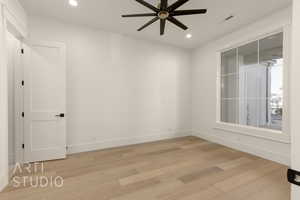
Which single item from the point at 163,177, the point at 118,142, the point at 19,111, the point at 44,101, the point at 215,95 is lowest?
the point at 163,177

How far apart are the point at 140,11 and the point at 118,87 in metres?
1.84

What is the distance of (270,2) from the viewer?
8.29 ft

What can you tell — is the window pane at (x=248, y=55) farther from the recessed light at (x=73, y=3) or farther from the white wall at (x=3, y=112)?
the white wall at (x=3, y=112)

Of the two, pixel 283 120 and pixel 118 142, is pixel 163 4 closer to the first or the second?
pixel 283 120

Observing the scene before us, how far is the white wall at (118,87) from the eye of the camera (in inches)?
128

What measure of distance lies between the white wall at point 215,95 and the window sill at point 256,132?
0.08 meters

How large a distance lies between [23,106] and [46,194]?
5.85ft

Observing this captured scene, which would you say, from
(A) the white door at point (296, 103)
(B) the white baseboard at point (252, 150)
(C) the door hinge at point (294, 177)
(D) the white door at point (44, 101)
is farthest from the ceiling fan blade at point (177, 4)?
(B) the white baseboard at point (252, 150)

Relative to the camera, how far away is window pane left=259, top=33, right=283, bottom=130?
290 centimetres

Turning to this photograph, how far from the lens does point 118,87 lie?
3.76 meters

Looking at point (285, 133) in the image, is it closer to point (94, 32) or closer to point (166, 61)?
point (166, 61)

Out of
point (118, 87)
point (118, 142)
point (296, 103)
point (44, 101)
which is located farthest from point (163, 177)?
point (44, 101)

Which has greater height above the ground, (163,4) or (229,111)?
(163,4)

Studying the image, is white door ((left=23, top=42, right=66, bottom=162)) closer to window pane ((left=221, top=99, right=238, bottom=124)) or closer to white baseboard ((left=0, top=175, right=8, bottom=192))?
white baseboard ((left=0, top=175, right=8, bottom=192))
